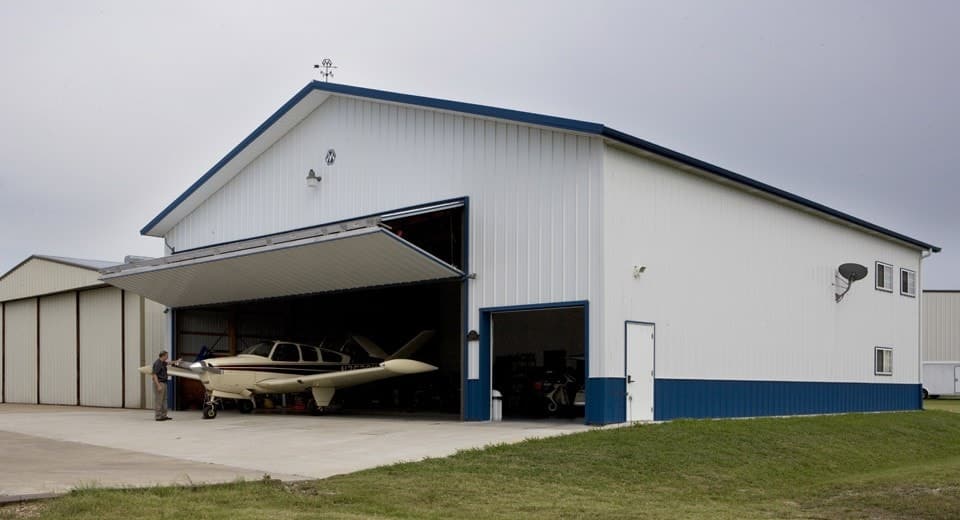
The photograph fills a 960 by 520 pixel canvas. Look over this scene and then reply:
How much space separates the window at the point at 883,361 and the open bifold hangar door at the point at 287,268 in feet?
46.8

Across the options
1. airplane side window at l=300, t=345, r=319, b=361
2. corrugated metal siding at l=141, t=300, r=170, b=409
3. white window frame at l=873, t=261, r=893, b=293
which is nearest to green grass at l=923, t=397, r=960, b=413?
white window frame at l=873, t=261, r=893, b=293

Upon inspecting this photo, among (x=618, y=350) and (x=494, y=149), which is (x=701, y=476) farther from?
(x=494, y=149)

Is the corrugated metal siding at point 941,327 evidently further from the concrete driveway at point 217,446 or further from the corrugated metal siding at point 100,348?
the corrugated metal siding at point 100,348

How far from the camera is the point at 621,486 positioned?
1255 centimetres

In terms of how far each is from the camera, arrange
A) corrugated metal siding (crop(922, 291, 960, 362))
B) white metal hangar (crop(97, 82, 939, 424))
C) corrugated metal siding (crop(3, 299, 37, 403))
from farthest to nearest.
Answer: corrugated metal siding (crop(922, 291, 960, 362)) → corrugated metal siding (crop(3, 299, 37, 403)) → white metal hangar (crop(97, 82, 939, 424))

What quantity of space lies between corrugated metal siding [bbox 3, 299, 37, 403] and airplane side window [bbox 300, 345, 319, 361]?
14.7 meters

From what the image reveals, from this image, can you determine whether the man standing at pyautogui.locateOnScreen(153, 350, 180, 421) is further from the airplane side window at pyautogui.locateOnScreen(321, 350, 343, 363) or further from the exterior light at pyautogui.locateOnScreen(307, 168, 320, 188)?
the exterior light at pyautogui.locateOnScreen(307, 168, 320, 188)

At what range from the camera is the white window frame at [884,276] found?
2753 centimetres

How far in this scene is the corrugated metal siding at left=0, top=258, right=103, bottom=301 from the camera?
31.4m

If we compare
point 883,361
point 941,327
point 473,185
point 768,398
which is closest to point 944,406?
point 883,361

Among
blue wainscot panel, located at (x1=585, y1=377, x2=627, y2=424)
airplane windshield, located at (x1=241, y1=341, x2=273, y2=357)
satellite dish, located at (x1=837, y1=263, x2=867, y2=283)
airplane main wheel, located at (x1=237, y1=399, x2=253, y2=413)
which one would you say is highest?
satellite dish, located at (x1=837, y1=263, x2=867, y2=283)

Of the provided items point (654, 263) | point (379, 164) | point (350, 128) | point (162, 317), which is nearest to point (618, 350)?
point (654, 263)

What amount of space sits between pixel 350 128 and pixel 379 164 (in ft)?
5.03

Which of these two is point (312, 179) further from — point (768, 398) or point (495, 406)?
point (768, 398)
